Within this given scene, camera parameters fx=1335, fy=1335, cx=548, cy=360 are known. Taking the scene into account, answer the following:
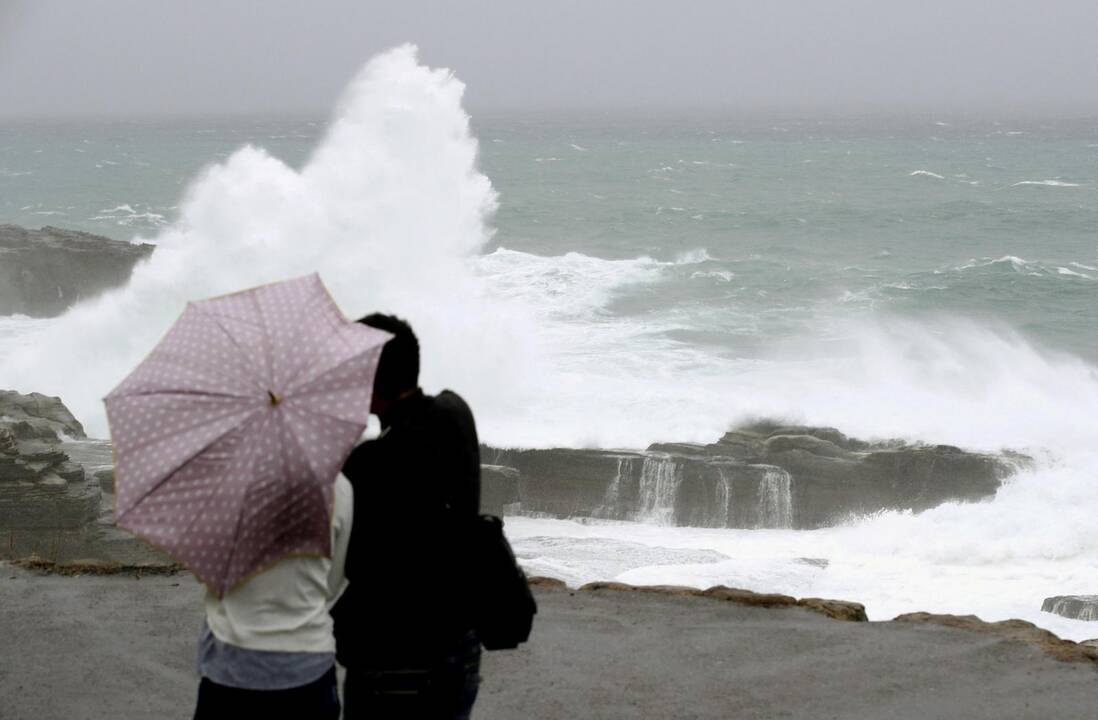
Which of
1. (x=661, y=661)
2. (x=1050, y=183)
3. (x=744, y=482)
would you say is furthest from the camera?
(x=1050, y=183)

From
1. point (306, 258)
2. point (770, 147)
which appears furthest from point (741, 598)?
point (770, 147)

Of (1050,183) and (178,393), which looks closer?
(178,393)

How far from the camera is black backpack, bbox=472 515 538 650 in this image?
3217mm

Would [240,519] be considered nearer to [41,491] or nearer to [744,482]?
[41,491]

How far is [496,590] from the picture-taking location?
10.6 ft

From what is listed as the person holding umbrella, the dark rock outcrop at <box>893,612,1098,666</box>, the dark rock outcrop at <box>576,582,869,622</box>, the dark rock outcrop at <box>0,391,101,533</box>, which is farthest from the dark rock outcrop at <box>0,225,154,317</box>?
the person holding umbrella

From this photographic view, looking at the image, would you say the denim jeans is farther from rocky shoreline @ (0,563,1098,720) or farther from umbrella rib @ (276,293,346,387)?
rocky shoreline @ (0,563,1098,720)

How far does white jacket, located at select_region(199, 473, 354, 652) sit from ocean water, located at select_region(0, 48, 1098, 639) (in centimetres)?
888

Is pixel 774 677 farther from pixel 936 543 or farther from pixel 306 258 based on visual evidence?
pixel 306 258

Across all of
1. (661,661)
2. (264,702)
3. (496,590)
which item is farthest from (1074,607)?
(264,702)

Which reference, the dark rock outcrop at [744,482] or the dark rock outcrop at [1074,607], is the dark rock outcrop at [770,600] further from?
the dark rock outcrop at [744,482]

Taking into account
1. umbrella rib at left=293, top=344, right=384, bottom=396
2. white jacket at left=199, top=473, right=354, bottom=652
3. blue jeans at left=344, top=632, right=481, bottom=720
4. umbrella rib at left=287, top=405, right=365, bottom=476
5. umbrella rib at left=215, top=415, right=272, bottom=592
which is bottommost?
blue jeans at left=344, top=632, right=481, bottom=720

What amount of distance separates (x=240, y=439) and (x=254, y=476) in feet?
0.30

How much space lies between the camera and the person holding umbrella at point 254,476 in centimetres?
306
